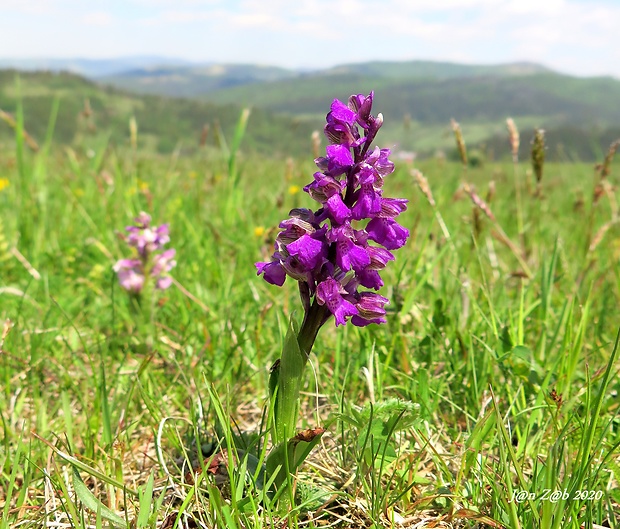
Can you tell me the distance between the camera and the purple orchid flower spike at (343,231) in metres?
1.58

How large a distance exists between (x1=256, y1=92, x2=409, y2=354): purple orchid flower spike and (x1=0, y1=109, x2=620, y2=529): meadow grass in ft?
1.01

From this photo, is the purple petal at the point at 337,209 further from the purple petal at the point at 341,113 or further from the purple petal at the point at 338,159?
the purple petal at the point at 341,113

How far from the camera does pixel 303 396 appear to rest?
2.59 metres

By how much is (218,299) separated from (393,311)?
110cm

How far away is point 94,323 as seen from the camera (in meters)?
3.37

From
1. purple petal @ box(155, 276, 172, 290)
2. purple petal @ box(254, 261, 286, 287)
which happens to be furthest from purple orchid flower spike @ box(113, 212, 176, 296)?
purple petal @ box(254, 261, 286, 287)

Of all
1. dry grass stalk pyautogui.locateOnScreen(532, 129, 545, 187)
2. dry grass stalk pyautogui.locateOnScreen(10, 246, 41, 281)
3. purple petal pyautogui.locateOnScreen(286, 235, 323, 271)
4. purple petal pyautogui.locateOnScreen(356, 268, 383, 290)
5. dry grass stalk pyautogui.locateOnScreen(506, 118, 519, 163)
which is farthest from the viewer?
dry grass stalk pyautogui.locateOnScreen(10, 246, 41, 281)

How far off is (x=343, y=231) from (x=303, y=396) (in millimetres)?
1240

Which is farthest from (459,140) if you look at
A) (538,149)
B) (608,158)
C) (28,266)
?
(28,266)

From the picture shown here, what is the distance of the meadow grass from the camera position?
5.57ft

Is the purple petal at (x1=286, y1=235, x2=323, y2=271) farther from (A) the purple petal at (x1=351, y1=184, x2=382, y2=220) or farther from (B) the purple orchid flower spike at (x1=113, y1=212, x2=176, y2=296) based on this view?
(B) the purple orchid flower spike at (x1=113, y1=212, x2=176, y2=296)

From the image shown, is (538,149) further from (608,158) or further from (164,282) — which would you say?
(164,282)

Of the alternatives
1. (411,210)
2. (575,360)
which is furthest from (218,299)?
(411,210)

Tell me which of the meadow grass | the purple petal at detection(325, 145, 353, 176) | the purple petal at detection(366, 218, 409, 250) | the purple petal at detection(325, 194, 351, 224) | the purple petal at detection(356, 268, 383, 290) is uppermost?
the purple petal at detection(325, 145, 353, 176)
